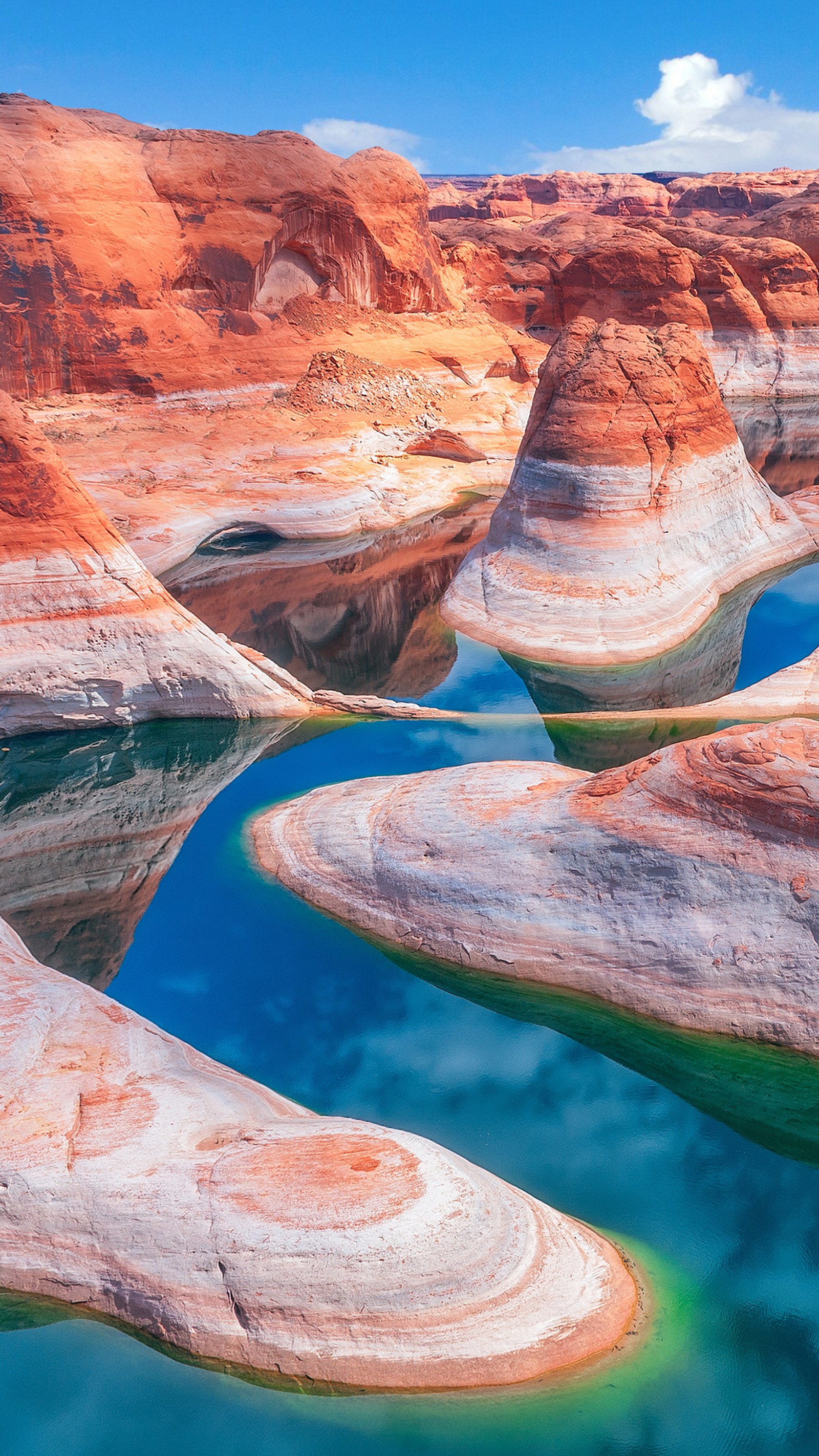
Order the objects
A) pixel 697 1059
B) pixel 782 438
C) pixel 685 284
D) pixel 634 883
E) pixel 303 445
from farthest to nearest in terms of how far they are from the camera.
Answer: pixel 685 284 < pixel 782 438 < pixel 303 445 < pixel 634 883 < pixel 697 1059

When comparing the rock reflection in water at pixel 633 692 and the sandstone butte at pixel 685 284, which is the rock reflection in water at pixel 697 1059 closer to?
the rock reflection in water at pixel 633 692

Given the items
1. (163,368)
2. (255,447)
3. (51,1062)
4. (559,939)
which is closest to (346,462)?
(255,447)

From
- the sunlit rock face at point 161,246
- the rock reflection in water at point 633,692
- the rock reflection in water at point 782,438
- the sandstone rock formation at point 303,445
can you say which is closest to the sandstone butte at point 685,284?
the rock reflection in water at point 782,438

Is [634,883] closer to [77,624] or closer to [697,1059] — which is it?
[697,1059]

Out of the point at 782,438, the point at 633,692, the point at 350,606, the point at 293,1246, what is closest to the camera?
the point at 293,1246

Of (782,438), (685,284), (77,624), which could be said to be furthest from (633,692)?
(685,284)

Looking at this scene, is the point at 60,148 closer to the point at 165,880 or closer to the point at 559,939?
the point at 165,880
